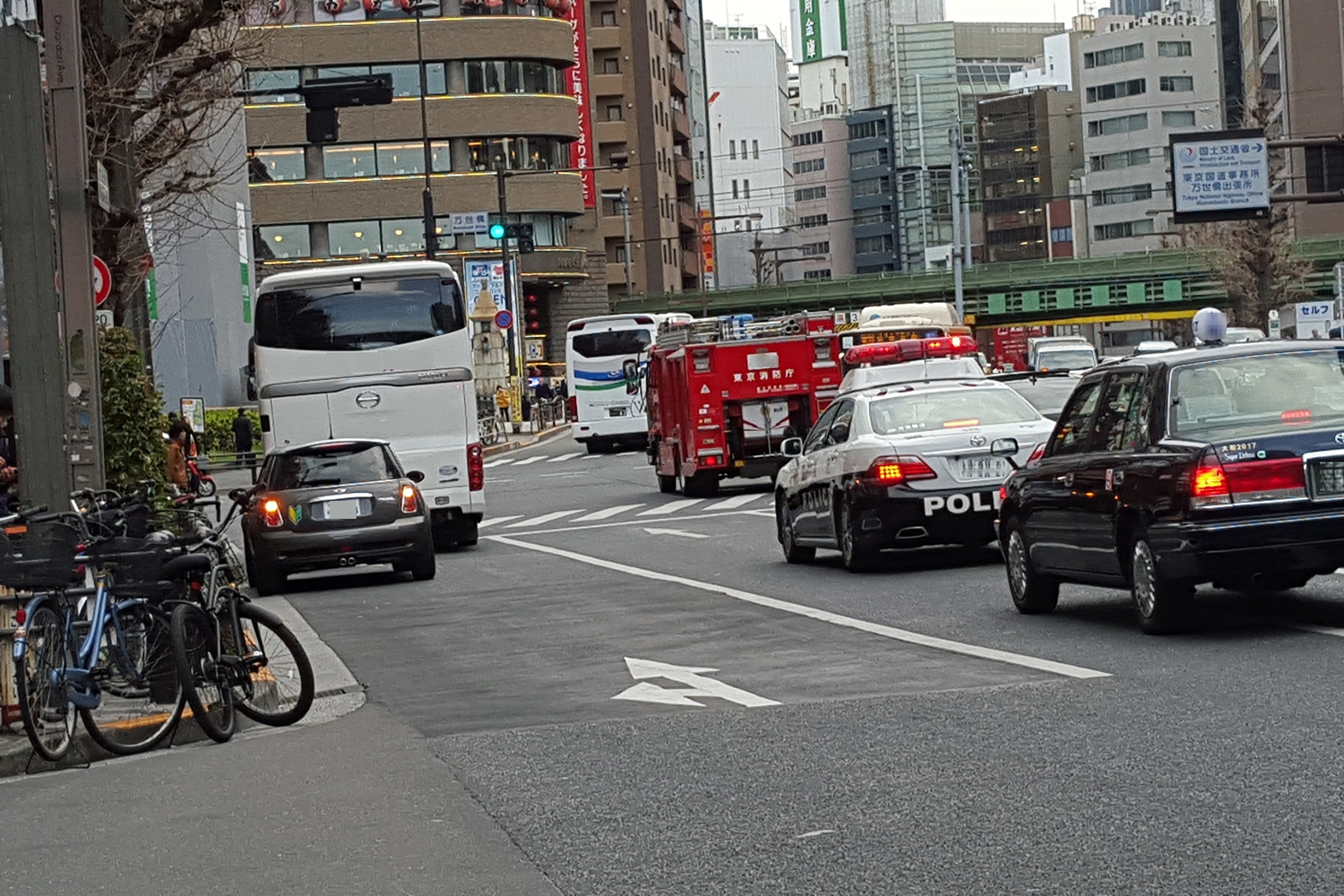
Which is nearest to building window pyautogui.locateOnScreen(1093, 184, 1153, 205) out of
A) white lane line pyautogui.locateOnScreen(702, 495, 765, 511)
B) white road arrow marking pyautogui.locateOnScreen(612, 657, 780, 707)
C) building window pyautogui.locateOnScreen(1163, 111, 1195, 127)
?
building window pyautogui.locateOnScreen(1163, 111, 1195, 127)

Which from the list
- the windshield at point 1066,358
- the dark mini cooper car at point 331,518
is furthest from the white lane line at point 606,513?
the windshield at point 1066,358

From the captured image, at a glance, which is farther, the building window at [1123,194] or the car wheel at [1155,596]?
the building window at [1123,194]

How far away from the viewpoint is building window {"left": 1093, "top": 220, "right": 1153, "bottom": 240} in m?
157

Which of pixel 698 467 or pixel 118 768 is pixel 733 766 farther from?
pixel 698 467

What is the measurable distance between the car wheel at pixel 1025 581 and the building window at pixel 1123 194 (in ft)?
481

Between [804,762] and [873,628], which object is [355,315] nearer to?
[873,628]

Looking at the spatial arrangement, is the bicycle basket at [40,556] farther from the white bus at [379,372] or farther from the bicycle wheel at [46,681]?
the white bus at [379,372]

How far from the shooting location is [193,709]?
10930 millimetres

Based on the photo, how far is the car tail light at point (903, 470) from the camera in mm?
17781

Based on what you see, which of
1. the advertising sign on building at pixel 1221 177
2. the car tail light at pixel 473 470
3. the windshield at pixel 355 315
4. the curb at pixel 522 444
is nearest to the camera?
the car tail light at pixel 473 470

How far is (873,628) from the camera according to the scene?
554 inches

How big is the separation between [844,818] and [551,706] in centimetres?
388

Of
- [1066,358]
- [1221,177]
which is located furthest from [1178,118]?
[1221,177]

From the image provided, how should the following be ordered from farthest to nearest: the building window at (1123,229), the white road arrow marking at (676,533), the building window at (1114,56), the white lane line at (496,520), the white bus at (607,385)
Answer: the building window at (1114,56), the building window at (1123,229), the white bus at (607,385), the white lane line at (496,520), the white road arrow marking at (676,533)
